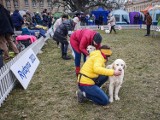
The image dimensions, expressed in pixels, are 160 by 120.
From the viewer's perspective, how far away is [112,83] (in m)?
4.79

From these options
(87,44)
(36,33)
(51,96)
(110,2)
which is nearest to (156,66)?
(87,44)

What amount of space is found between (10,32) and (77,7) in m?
41.4

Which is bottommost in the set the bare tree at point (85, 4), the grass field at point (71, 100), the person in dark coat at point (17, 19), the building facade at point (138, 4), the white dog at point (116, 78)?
the grass field at point (71, 100)

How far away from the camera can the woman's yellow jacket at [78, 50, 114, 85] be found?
4.20m

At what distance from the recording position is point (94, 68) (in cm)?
430

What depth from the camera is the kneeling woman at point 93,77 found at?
14.4 feet

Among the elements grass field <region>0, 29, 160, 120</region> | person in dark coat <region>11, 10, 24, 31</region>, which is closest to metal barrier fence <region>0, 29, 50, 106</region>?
grass field <region>0, 29, 160, 120</region>

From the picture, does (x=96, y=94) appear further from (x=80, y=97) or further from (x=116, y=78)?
(x=116, y=78)

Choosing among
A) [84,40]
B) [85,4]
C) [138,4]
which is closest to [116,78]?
[84,40]

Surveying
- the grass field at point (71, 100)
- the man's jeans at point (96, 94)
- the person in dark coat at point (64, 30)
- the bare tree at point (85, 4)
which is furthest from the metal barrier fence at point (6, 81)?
the bare tree at point (85, 4)

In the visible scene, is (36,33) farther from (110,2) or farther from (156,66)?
(110,2)

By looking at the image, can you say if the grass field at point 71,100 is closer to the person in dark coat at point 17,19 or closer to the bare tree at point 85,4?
the person in dark coat at point 17,19

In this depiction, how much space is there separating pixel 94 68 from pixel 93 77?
36 cm

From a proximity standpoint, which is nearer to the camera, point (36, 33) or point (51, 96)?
point (51, 96)
